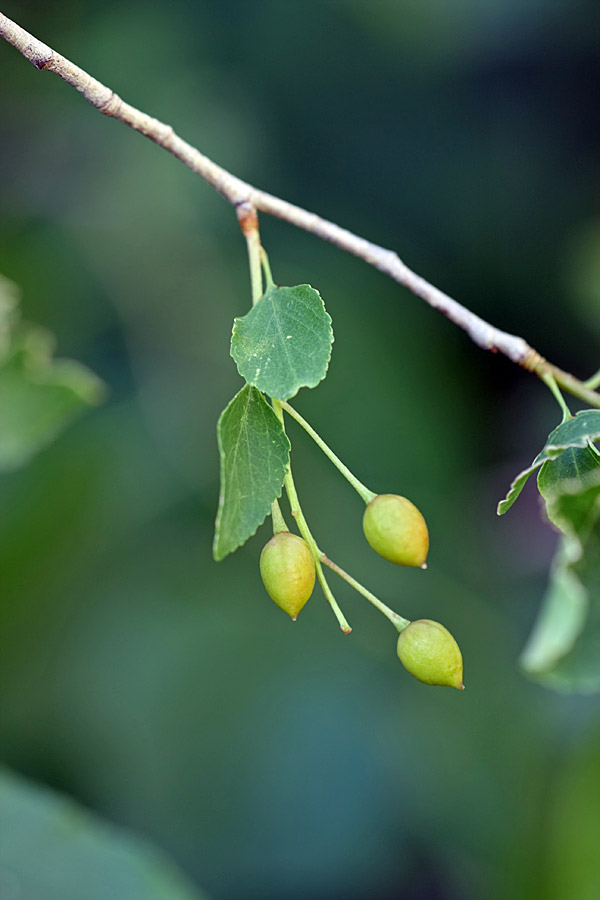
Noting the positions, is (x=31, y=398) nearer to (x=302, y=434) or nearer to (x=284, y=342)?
(x=284, y=342)

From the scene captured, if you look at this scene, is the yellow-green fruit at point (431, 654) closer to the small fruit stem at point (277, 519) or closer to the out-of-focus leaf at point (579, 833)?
the small fruit stem at point (277, 519)

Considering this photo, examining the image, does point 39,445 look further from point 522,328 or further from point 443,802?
point 522,328

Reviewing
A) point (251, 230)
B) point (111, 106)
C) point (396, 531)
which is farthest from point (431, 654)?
point (111, 106)

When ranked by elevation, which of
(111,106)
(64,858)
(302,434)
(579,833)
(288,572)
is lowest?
(64,858)

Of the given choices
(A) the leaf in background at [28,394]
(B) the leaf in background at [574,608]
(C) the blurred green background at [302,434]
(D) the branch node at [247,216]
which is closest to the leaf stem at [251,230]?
(D) the branch node at [247,216]

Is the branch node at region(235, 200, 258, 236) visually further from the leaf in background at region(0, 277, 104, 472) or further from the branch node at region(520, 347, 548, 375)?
the leaf in background at region(0, 277, 104, 472)

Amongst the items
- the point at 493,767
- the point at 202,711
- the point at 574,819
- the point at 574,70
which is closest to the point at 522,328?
the point at 574,70
